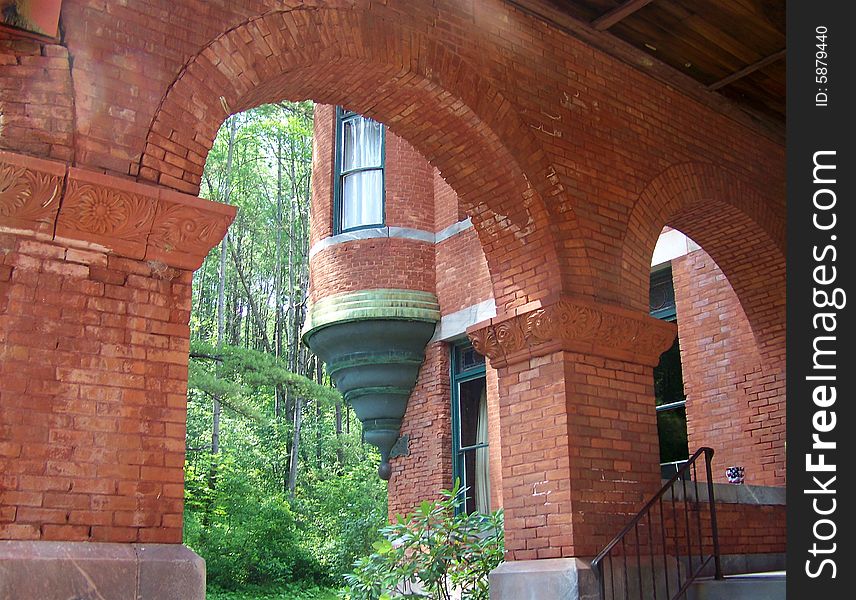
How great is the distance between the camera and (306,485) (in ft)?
83.6

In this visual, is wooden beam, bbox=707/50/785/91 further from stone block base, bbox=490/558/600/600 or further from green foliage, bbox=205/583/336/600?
green foliage, bbox=205/583/336/600

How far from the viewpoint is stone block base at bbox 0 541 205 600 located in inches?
171

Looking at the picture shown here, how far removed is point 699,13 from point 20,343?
6572mm

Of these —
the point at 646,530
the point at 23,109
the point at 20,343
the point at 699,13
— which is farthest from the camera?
the point at 699,13

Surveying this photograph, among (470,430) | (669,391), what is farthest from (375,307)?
(669,391)

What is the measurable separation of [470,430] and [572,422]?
616 cm

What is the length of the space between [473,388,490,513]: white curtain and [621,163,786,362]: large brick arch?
4.28 meters

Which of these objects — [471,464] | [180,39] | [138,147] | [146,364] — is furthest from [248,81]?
[471,464]

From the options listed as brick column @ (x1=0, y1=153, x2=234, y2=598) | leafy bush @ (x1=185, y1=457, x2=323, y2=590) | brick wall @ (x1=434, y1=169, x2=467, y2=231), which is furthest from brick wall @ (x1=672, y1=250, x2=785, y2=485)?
leafy bush @ (x1=185, y1=457, x2=323, y2=590)

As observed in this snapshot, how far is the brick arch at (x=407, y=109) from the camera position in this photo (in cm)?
576

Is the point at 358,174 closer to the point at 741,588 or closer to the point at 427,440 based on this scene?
the point at 427,440

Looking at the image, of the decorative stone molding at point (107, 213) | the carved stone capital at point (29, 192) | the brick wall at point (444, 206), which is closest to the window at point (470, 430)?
the brick wall at point (444, 206)

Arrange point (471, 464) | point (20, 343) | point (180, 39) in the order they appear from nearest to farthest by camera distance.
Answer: point (20, 343)
point (180, 39)
point (471, 464)

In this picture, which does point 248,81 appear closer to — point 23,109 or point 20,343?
point 23,109
